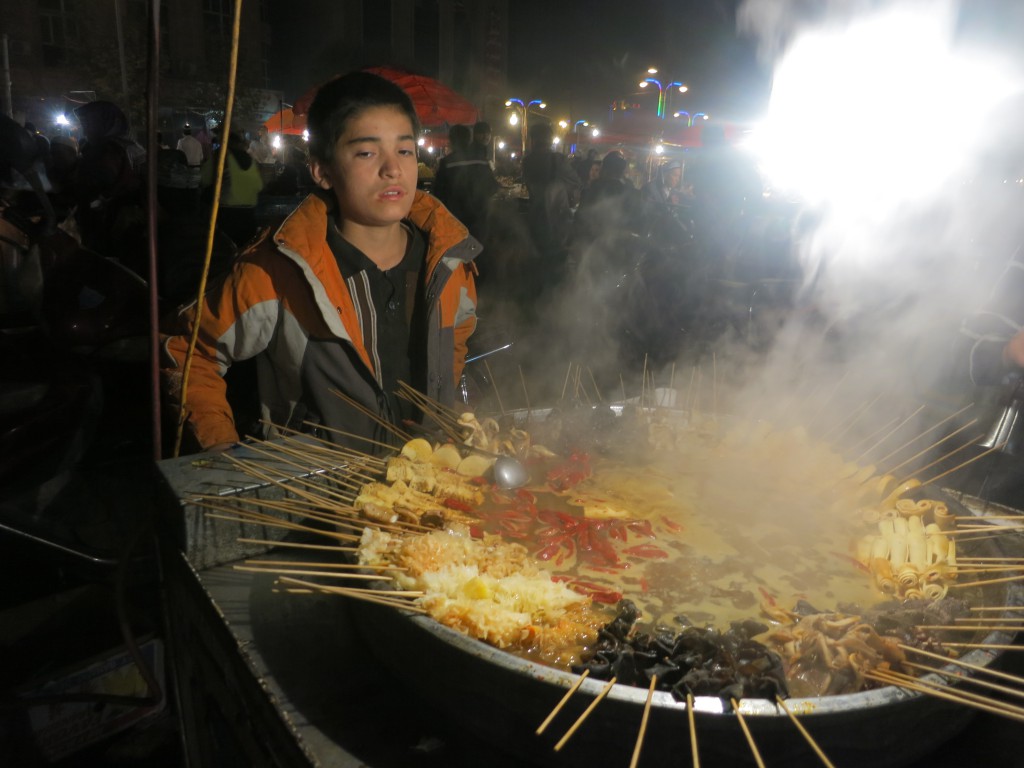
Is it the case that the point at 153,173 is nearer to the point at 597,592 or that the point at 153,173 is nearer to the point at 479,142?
the point at 597,592

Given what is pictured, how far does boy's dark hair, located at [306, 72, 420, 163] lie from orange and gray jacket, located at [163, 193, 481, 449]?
311 millimetres

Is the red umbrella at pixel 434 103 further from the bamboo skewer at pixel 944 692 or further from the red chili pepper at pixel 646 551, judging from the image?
the bamboo skewer at pixel 944 692

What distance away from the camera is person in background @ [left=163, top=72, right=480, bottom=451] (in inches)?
114

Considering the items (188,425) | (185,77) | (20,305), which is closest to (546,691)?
(188,425)

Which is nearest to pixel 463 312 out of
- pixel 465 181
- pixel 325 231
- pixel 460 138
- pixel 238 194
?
pixel 325 231

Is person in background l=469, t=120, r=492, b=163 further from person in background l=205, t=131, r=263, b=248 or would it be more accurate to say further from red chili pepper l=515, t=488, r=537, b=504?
red chili pepper l=515, t=488, r=537, b=504

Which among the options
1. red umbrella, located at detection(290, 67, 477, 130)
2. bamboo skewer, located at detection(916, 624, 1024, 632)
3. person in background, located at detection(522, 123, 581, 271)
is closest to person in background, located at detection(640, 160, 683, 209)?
person in background, located at detection(522, 123, 581, 271)

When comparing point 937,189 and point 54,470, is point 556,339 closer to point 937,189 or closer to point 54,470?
point 937,189

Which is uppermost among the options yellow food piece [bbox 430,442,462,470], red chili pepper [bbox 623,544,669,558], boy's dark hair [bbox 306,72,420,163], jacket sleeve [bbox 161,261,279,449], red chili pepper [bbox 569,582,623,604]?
boy's dark hair [bbox 306,72,420,163]

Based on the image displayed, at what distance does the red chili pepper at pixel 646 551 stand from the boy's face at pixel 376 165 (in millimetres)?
1829

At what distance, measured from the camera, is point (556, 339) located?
8469 millimetres

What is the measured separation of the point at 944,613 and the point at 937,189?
5135mm

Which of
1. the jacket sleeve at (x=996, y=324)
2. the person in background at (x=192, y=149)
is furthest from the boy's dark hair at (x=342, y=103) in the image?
the person in background at (x=192, y=149)

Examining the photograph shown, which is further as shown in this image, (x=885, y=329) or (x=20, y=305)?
(x=885, y=329)
